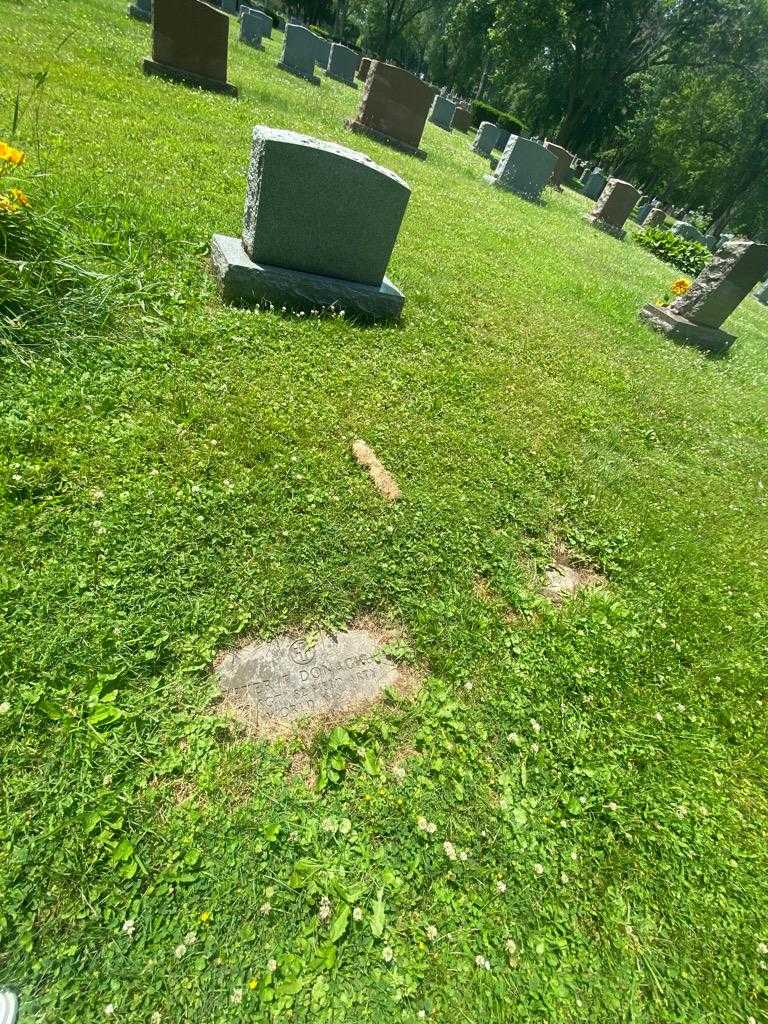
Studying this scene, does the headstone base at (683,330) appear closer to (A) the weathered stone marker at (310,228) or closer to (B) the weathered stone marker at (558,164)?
(A) the weathered stone marker at (310,228)

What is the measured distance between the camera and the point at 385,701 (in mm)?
2504

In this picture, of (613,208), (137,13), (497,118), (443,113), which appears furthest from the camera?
(497,118)

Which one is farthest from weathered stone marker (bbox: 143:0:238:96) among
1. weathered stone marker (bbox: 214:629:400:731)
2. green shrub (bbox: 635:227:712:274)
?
green shrub (bbox: 635:227:712:274)

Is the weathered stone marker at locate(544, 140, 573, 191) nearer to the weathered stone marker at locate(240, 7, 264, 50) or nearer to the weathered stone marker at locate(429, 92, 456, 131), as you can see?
the weathered stone marker at locate(429, 92, 456, 131)

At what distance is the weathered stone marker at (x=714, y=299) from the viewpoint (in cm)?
840

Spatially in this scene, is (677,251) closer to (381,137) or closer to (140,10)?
(381,137)

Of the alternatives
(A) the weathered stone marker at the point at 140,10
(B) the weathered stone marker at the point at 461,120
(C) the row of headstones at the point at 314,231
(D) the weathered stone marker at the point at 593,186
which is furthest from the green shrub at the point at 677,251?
(C) the row of headstones at the point at 314,231

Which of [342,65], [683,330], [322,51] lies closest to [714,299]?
[683,330]

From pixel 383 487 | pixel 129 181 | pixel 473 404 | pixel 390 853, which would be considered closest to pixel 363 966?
pixel 390 853

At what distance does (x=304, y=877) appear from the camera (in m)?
1.88

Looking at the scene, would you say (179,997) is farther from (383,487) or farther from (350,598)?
(383,487)

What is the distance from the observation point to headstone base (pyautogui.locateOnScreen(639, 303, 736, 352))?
29.3ft

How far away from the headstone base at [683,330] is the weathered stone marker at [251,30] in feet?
63.6

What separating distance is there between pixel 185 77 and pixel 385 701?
13.1 metres
